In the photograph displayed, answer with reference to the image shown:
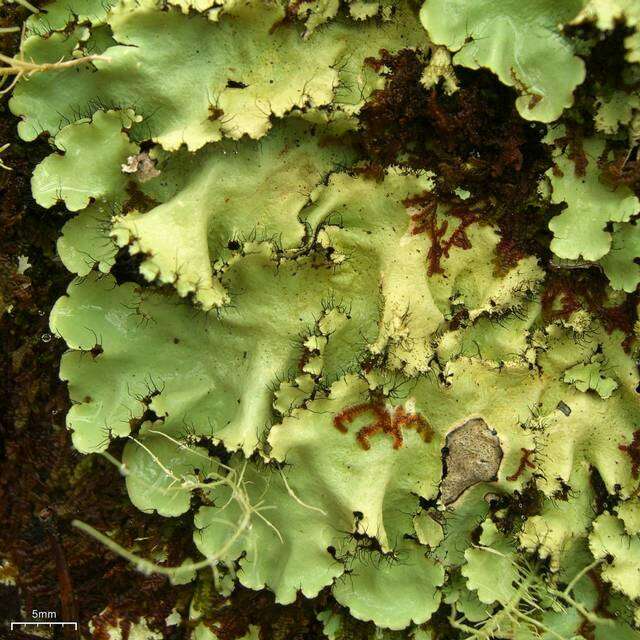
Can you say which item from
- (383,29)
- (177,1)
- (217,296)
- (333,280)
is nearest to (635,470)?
(333,280)

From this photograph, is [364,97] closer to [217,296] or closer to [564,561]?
[217,296]

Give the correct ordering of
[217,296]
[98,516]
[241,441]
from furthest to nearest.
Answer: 1. [98,516]
2. [241,441]
3. [217,296]

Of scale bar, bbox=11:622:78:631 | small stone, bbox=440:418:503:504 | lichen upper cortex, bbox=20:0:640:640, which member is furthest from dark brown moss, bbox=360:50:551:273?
scale bar, bbox=11:622:78:631

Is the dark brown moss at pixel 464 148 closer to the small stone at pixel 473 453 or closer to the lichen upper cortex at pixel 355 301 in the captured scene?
the lichen upper cortex at pixel 355 301

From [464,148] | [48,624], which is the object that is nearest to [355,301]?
[464,148]

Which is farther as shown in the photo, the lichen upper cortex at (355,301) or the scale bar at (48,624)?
the scale bar at (48,624)

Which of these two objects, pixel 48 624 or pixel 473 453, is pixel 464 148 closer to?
pixel 473 453

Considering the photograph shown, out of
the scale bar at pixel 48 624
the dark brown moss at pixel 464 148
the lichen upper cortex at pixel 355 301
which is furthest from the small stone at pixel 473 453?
the scale bar at pixel 48 624

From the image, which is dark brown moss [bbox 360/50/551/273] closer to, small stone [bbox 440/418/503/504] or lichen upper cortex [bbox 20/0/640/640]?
lichen upper cortex [bbox 20/0/640/640]
